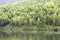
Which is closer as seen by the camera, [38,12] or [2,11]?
[38,12]

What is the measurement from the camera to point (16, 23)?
69438 mm

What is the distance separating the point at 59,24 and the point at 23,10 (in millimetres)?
17826

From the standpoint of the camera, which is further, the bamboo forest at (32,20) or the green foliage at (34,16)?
the green foliage at (34,16)

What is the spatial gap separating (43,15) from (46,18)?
8.24ft

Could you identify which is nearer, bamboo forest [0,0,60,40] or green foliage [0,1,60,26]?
bamboo forest [0,0,60,40]

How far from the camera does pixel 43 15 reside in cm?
6975

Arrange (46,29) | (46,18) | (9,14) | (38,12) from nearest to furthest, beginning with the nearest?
(46,29)
(46,18)
(38,12)
(9,14)

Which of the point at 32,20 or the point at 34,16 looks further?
the point at 34,16

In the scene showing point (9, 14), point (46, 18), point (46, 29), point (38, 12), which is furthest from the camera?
point (9, 14)

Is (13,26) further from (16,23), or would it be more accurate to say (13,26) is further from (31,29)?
(31,29)

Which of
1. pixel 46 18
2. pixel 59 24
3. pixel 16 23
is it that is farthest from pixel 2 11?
pixel 59 24

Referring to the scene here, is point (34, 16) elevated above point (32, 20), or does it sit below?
above

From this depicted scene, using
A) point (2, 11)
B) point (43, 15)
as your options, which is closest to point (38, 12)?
point (43, 15)

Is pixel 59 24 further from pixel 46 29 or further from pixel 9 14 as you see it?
pixel 9 14
